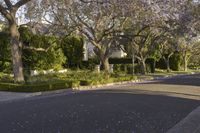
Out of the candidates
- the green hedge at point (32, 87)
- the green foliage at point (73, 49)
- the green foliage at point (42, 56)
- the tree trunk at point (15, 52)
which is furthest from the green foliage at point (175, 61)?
the green hedge at point (32, 87)

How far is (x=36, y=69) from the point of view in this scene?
145 ft

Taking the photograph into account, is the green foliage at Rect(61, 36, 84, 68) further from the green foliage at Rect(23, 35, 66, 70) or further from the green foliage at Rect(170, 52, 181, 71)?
the green foliage at Rect(170, 52, 181, 71)

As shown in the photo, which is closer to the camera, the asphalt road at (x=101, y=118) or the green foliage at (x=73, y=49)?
the asphalt road at (x=101, y=118)

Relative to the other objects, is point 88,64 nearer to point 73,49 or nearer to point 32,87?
point 73,49

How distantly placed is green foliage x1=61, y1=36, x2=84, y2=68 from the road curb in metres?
40.0

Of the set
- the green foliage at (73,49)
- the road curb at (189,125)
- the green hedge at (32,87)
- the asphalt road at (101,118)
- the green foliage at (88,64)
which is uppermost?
the green foliage at (73,49)

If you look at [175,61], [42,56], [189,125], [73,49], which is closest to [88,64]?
[73,49]

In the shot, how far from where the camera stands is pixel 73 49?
54.5 m

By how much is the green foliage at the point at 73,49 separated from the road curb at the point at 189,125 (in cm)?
4004

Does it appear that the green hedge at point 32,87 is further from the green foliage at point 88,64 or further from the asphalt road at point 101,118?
the green foliage at point 88,64

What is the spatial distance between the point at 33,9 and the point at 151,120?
2964 centimetres

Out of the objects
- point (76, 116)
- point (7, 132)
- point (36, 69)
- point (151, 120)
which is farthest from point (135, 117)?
point (36, 69)

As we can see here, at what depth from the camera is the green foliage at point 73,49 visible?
54.2m

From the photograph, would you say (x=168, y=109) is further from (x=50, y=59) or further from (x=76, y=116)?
(x=50, y=59)
